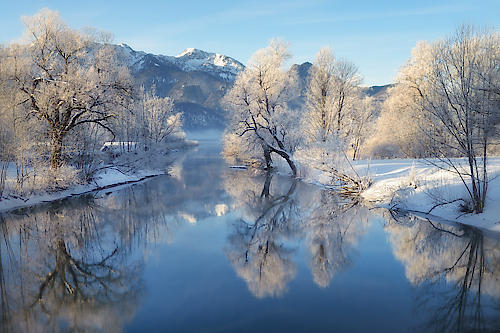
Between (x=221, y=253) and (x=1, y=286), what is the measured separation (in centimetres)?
522

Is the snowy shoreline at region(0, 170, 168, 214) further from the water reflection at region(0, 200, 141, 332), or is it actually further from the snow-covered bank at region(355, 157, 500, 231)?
the snow-covered bank at region(355, 157, 500, 231)

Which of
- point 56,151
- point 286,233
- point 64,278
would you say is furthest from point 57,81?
point 286,233

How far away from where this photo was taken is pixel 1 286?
24.0 feet

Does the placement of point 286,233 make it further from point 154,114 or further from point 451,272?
point 154,114

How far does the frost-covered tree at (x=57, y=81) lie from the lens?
17422mm

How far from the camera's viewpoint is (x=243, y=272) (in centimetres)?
839

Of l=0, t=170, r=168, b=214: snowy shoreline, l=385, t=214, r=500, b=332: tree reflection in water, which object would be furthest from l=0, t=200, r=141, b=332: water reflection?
l=385, t=214, r=500, b=332: tree reflection in water

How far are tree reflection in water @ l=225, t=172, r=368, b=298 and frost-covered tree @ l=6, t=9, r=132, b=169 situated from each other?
9312 millimetres

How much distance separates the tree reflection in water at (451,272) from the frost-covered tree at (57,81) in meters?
16.2

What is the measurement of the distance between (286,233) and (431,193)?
22.4ft

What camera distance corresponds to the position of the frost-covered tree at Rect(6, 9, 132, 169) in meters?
17.4

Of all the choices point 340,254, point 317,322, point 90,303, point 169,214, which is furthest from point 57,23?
point 317,322

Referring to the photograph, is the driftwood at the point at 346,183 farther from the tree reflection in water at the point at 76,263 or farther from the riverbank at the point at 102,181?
the riverbank at the point at 102,181

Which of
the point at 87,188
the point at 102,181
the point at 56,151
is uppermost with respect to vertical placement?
the point at 56,151
